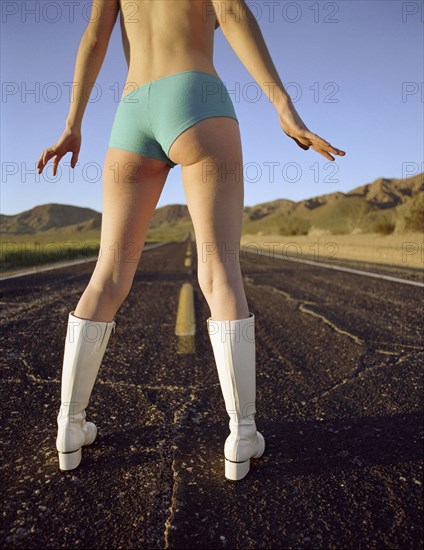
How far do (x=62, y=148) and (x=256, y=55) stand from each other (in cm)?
85

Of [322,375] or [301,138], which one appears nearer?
[301,138]

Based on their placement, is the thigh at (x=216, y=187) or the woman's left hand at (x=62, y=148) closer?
the thigh at (x=216, y=187)

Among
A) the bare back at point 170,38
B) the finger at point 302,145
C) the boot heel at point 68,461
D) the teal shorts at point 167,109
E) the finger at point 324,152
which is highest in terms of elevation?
the bare back at point 170,38

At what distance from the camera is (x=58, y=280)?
7.03 m

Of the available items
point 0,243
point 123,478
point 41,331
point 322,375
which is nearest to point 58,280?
point 41,331

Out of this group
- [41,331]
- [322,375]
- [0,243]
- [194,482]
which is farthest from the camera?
[0,243]

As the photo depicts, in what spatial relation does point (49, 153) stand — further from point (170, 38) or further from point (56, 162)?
point (170, 38)

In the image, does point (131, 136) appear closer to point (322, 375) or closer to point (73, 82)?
point (73, 82)

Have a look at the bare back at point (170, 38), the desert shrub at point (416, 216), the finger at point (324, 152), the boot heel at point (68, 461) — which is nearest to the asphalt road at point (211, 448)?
the boot heel at point (68, 461)

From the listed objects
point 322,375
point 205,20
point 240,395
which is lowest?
point 322,375

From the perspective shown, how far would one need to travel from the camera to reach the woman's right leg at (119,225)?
1.57 m

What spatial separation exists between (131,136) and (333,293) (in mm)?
4531

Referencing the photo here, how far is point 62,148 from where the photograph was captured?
5.78 feet

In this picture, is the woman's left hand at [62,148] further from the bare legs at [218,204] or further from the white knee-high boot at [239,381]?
the white knee-high boot at [239,381]
